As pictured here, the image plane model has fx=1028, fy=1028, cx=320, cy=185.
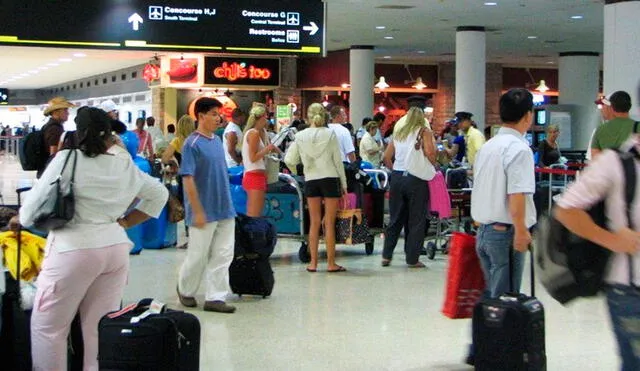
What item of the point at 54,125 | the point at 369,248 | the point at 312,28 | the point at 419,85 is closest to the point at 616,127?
the point at 369,248

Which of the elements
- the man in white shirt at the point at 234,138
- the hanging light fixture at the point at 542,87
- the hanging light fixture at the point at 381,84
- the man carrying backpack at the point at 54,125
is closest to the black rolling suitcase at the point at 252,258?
the man carrying backpack at the point at 54,125

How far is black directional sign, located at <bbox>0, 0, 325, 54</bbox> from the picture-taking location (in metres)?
11.4

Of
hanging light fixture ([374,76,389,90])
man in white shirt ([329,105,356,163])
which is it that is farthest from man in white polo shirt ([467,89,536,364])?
hanging light fixture ([374,76,389,90])

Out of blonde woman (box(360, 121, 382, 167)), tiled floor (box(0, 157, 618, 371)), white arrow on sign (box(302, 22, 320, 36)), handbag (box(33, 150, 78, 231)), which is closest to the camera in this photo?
handbag (box(33, 150, 78, 231))

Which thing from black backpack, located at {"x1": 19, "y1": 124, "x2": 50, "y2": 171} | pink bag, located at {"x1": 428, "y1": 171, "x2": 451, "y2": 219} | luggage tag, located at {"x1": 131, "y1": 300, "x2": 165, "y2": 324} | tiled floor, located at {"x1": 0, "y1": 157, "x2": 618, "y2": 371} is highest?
black backpack, located at {"x1": 19, "y1": 124, "x2": 50, "y2": 171}

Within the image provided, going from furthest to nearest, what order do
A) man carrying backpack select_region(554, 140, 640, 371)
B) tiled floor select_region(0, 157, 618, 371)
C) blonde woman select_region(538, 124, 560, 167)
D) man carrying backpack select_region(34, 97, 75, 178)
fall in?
1. blonde woman select_region(538, 124, 560, 167)
2. man carrying backpack select_region(34, 97, 75, 178)
3. tiled floor select_region(0, 157, 618, 371)
4. man carrying backpack select_region(554, 140, 640, 371)

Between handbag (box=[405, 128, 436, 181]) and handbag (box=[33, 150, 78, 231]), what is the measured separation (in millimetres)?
5485

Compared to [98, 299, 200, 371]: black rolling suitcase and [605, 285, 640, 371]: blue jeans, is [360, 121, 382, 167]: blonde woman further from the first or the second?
[605, 285, 640, 371]: blue jeans

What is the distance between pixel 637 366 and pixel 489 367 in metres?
1.70

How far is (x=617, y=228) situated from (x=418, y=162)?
6.35 m

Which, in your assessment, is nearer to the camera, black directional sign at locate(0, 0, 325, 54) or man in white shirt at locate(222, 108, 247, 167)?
black directional sign at locate(0, 0, 325, 54)

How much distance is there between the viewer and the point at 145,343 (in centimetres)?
417

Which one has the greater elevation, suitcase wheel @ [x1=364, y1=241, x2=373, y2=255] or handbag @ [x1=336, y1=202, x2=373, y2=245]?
handbag @ [x1=336, y1=202, x2=373, y2=245]

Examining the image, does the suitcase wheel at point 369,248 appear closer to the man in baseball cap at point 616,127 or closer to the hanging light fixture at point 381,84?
the man in baseball cap at point 616,127
